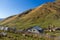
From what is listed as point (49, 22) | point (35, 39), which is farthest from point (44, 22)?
point (35, 39)

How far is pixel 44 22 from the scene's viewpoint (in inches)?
7830

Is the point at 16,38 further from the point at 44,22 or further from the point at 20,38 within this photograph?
the point at 44,22

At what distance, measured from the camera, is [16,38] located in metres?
31.1

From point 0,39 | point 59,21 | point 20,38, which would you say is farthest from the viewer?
point 59,21

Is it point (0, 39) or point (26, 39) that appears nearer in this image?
point (0, 39)

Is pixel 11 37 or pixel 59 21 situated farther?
pixel 59 21

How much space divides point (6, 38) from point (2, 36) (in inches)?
33.9

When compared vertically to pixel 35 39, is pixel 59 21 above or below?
above

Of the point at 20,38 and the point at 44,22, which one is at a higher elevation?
the point at 44,22

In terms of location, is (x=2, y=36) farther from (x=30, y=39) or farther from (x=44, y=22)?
(x=44, y=22)

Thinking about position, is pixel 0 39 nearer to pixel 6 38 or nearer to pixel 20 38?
pixel 6 38

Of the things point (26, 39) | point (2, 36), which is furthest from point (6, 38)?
point (26, 39)

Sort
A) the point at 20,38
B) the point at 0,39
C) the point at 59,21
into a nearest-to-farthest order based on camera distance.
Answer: the point at 0,39 < the point at 20,38 < the point at 59,21

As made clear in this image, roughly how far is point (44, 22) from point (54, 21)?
9.29m
